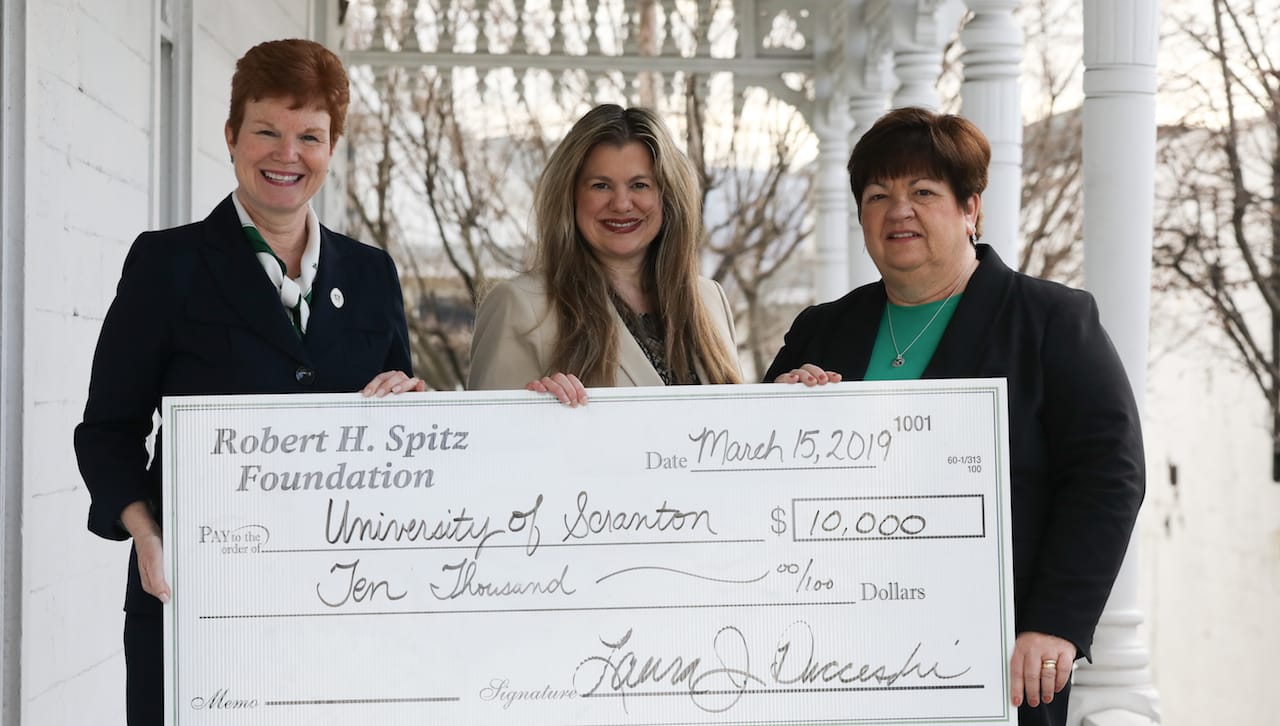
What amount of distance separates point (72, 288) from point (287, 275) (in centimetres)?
100

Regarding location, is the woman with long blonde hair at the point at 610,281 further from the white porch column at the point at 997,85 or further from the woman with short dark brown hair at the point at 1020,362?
the white porch column at the point at 997,85

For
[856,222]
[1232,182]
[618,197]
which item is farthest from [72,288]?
[1232,182]

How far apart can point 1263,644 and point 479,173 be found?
239 inches

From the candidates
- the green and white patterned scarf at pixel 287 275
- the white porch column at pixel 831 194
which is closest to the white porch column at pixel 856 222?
the white porch column at pixel 831 194

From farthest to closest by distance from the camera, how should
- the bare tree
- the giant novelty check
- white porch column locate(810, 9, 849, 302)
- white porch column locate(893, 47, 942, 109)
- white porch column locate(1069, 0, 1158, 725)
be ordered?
white porch column locate(810, 9, 849, 302) → the bare tree → white porch column locate(893, 47, 942, 109) → white porch column locate(1069, 0, 1158, 725) → the giant novelty check

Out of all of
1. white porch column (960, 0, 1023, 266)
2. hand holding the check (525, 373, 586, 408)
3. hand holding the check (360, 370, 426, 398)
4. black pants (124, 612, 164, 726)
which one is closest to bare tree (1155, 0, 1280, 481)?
white porch column (960, 0, 1023, 266)

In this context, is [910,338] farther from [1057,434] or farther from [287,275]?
[287,275]

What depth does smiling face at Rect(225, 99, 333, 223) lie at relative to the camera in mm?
1956

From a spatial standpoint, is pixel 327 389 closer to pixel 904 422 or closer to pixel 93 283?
pixel 904 422

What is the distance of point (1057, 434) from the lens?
6.33ft

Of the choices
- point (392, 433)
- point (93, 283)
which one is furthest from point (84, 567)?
point (392, 433)

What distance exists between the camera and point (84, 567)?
2.89 meters

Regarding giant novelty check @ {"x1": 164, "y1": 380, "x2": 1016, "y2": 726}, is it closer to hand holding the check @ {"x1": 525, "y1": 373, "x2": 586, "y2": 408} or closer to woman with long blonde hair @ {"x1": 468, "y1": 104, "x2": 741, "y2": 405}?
hand holding the check @ {"x1": 525, "y1": 373, "x2": 586, "y2": 408}

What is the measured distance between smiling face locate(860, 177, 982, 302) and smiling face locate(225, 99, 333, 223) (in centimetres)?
88
